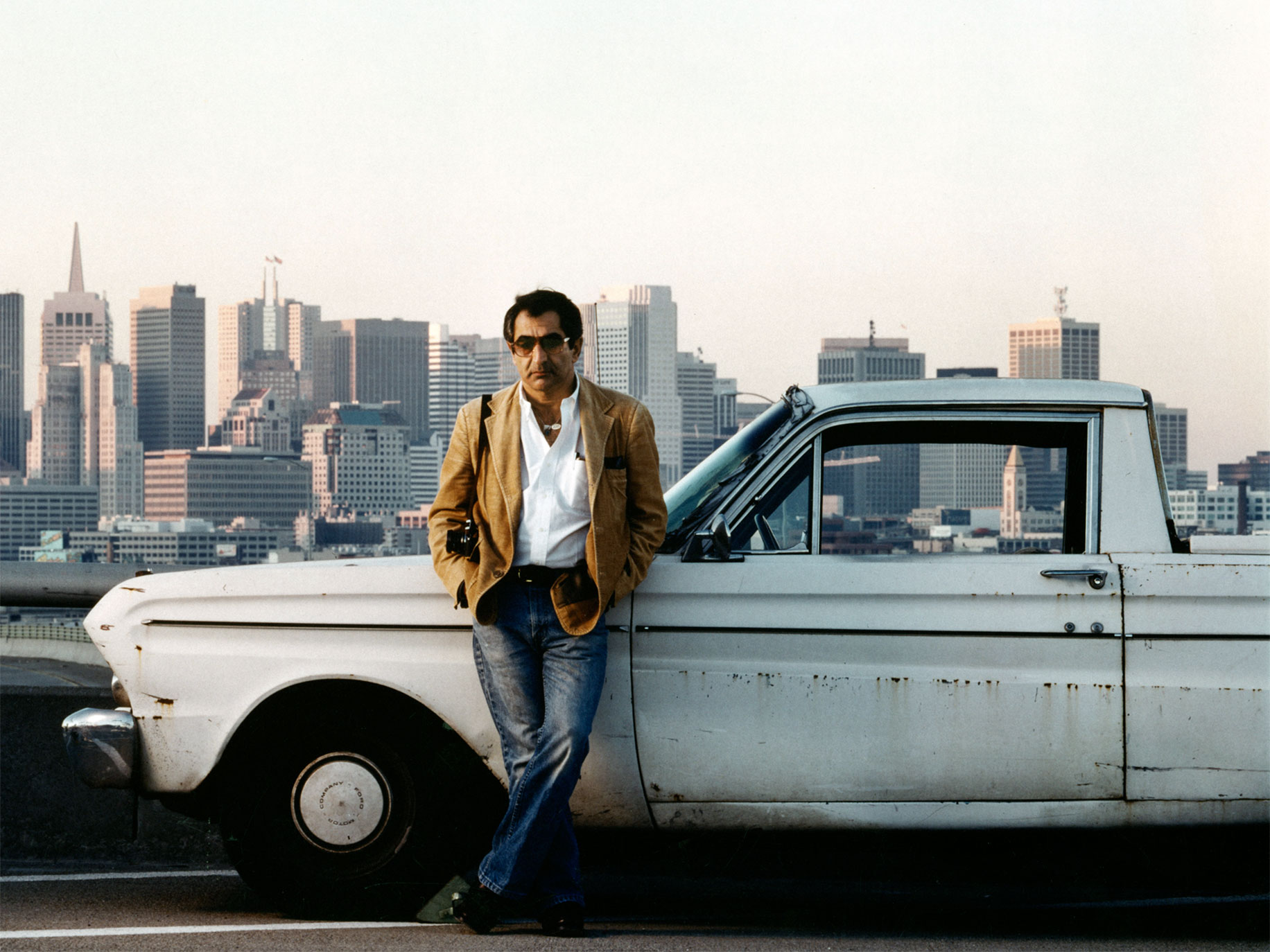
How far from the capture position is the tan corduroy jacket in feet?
14.1

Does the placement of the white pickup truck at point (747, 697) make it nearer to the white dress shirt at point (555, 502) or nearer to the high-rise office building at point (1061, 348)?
the white dress shirt at point (555, 502)

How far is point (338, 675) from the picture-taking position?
4.50 metres

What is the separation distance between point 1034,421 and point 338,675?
2.24 m

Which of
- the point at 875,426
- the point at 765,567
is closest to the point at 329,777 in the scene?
the point at 765,567

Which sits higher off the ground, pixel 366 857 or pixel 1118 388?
pixel 1118 388

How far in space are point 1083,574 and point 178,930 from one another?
277 cm

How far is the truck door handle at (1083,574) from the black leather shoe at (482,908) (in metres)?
1.78

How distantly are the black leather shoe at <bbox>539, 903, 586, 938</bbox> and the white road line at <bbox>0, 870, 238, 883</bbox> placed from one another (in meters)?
1.65

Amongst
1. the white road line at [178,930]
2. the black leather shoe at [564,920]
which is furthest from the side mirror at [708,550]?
the white road line at [178,930]

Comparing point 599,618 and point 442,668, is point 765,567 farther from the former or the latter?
point 442,668

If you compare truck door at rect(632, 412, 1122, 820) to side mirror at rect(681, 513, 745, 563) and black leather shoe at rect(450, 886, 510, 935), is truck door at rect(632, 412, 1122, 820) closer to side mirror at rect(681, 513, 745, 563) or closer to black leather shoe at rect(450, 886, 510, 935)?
side mirror at rect(681, 513, 745, 563)

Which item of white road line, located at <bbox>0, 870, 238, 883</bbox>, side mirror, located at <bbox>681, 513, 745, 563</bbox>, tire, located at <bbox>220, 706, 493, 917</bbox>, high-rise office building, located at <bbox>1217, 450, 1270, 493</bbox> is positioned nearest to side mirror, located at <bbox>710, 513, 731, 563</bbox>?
side mirror, located at <bbox>681, 513, 745, 563</bbox>

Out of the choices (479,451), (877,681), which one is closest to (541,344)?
(479,451)

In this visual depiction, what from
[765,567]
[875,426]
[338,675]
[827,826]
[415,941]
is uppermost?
[875,426]
